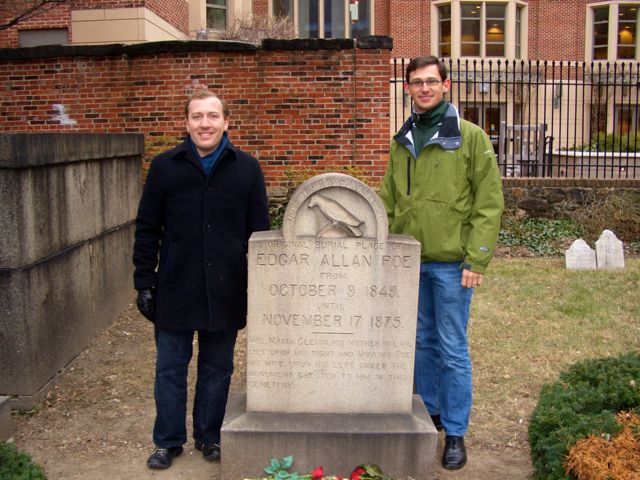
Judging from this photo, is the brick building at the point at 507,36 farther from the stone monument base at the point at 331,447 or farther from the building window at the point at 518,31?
the stone monument base at the point at 331,447

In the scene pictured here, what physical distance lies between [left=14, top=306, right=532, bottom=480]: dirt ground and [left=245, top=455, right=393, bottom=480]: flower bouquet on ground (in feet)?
0.25

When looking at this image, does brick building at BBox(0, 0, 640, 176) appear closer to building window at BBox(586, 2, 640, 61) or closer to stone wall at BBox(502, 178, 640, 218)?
building window at BBox(586, 2, 640, 61)

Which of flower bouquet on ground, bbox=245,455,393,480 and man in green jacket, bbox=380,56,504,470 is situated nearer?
flower bouquet on ground, bbox=245,455,393,480

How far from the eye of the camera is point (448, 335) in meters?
4.30

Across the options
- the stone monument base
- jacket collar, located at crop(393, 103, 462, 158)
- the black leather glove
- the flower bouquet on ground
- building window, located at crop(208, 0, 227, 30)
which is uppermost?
building window, located at crop(208, 0, 227, 30)

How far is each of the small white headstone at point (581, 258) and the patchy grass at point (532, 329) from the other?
20 cm

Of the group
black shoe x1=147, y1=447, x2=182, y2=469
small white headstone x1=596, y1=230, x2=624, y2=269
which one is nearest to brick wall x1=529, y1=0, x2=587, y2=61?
small white headstone x1=596, y1=230, x2=624, y2=269

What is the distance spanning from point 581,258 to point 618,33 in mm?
24544

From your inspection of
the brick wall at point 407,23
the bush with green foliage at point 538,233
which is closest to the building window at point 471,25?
the brick wall at point 407,23

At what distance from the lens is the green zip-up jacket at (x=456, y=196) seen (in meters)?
4.15

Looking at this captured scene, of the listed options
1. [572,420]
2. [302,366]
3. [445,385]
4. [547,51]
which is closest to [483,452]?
[445,385]

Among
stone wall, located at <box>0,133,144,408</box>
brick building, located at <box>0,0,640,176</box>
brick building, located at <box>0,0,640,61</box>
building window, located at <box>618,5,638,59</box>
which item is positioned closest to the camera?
stone wall, located at <box>0,133,144,408</box>

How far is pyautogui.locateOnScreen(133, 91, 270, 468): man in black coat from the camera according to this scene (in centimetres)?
414

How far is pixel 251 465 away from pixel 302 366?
0.58 metres
